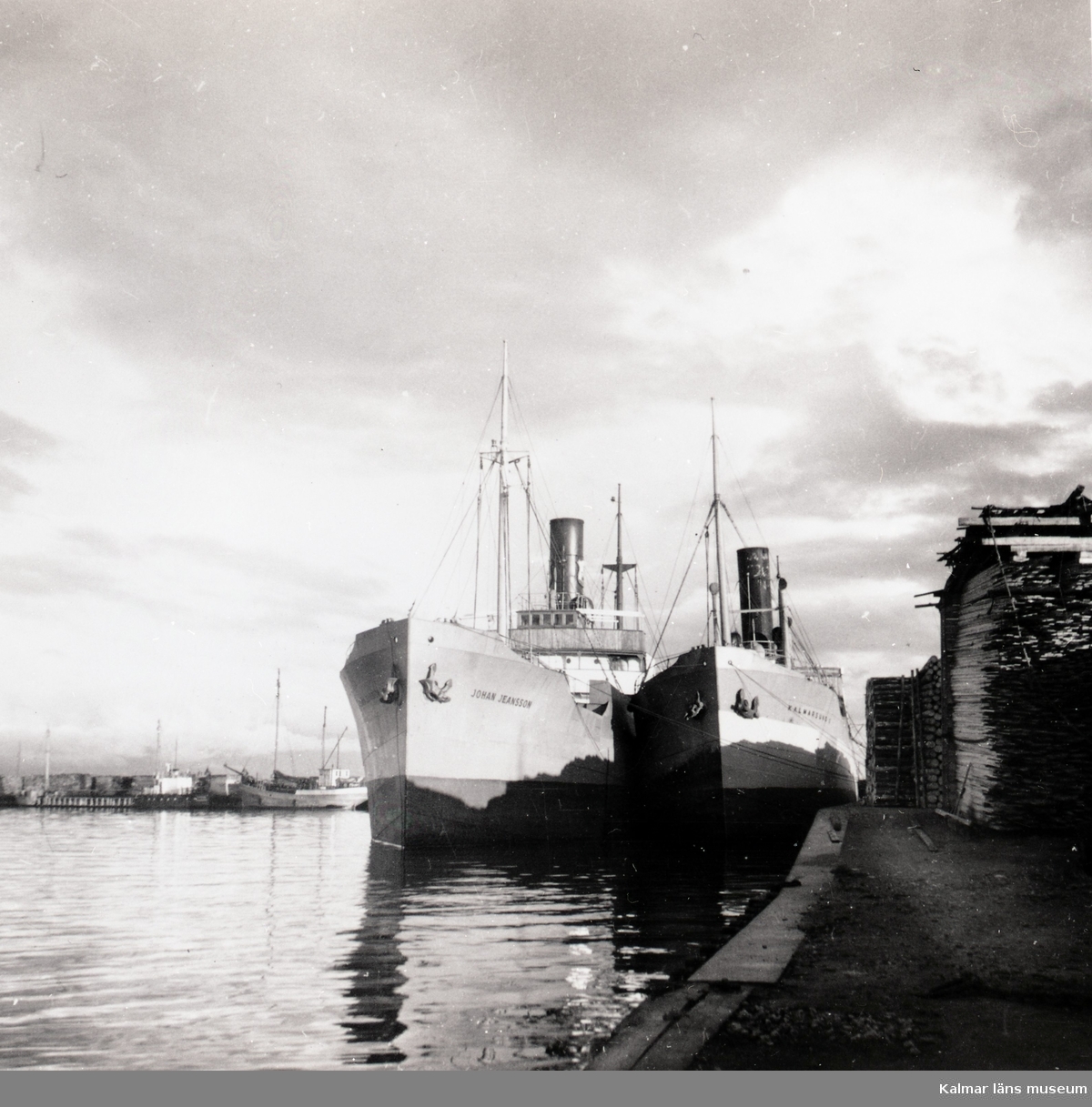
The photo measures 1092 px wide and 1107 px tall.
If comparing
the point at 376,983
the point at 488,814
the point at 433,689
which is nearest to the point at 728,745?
the point at 488,814

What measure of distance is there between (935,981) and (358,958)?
5806 mm

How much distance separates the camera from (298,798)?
2958 inches

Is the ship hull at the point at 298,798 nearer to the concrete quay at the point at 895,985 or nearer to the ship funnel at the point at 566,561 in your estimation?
the ship funnel at the point at 566,561

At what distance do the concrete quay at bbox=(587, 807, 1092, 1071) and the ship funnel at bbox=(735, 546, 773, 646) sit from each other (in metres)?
23.3

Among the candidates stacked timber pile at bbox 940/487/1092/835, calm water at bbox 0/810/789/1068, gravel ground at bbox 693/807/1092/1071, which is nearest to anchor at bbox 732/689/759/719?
calm water at bbox 0/810/789/1068

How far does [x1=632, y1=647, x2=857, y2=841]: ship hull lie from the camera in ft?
74.9

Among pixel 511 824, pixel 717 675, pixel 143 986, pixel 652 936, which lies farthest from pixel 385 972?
pixel 717 675

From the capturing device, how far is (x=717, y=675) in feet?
75.6

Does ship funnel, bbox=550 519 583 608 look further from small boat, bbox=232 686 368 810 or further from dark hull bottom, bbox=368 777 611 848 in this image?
small boat, bbox=232 686 368 810

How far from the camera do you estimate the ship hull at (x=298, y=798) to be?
2965 inches

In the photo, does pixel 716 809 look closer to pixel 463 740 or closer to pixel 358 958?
pixel 463 740

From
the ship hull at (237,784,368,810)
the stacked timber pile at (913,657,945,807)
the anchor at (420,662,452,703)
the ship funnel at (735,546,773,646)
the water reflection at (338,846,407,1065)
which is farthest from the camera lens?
the ship hull at (237,784,368,810)

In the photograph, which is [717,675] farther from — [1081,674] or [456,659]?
[1081,674]

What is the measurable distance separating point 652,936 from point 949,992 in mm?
5228
